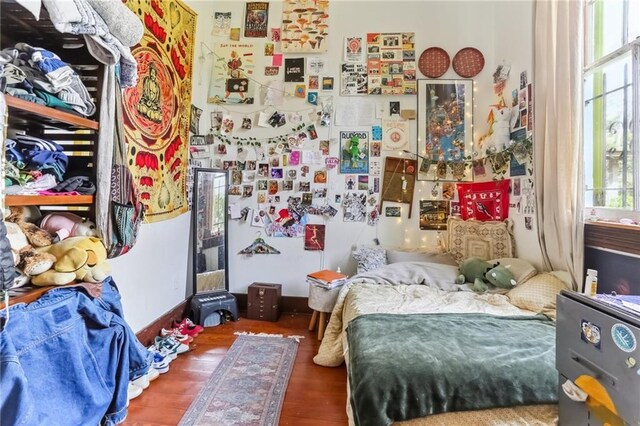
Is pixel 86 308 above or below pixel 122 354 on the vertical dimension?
above

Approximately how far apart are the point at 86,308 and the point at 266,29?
298cm

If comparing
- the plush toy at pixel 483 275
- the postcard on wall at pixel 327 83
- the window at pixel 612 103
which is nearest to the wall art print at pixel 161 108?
the postcard on wall at pixel 327 83

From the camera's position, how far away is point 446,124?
3045mm

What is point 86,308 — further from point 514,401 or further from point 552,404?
point 552,404

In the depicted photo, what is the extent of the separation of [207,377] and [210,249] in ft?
4.13

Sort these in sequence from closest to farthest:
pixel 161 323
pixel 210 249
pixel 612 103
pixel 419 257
Result: pixel 612 103 < pixel 161 323 < pixel 419 257 < pixel 210 249

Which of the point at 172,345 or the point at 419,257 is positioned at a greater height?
the point at 419,257

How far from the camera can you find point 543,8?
2.20 meters

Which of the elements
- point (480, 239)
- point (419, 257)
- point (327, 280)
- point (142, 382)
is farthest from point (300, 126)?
point (142, 382)

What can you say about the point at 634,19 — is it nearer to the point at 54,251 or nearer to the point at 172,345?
the point at 54,251

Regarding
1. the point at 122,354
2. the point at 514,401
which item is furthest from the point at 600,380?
the point at 122,354

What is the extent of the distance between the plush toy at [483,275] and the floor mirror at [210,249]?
2.00 metres

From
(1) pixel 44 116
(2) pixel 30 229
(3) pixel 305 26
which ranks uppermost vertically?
(3) pixel 305 26

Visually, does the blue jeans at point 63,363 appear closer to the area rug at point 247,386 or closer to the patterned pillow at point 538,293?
the area rug at point 247,386
